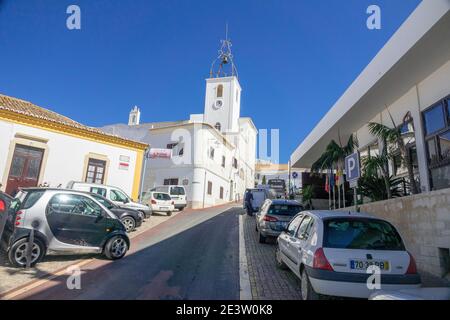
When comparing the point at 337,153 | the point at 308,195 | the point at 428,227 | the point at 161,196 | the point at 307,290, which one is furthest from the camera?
the point at 308,195

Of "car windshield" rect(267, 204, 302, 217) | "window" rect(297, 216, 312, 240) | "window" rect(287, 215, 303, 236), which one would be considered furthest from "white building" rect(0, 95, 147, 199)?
"window" rect(297, 216, 312, 240)

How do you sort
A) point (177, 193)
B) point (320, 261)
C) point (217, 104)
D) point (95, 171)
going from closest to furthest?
1. point (320, 261)
2. point (95, 171)
3. point (177, 193)
4. point (217, 104)

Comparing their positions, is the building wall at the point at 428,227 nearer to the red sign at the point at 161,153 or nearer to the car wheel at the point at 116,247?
the car wheel at the point at 116,247

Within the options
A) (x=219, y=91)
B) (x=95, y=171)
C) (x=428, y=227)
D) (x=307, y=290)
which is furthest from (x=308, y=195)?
(x=219, y=91)

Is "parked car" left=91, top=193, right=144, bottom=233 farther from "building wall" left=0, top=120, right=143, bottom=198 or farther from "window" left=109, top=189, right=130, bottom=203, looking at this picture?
"building wall" left=0, top=120, right=143, bottom=198

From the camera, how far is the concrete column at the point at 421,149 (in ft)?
32.3

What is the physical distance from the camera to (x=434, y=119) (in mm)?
9578

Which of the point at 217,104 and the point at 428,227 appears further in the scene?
the point at 217,104

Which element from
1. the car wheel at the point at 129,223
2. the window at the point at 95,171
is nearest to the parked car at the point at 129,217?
the car wheel at the point at 129,223

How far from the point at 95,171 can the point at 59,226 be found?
12.3 meters

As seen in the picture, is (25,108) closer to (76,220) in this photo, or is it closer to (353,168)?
(76,220)

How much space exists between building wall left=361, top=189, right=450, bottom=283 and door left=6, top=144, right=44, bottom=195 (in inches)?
681
